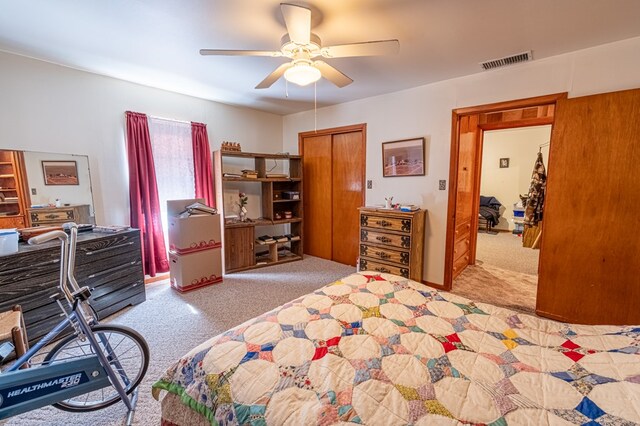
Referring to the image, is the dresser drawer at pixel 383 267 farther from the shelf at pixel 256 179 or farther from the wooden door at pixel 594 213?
the shelf at pixel 256 179

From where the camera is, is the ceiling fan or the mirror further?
the mirror

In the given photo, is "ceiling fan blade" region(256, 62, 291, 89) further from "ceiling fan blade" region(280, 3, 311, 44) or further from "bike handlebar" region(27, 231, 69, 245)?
"bike handlebar" region(27, 231, 69, 245)

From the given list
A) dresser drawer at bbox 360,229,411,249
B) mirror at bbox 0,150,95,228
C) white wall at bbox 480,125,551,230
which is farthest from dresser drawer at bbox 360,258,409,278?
white wall at bbox 480,125,551,230

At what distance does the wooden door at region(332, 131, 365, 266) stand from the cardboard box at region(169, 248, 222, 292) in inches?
74.0

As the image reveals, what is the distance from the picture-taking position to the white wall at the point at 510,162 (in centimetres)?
637

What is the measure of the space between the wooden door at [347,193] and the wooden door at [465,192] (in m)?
1.33

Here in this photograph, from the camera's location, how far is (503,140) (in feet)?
22.2

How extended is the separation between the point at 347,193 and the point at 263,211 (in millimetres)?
1451

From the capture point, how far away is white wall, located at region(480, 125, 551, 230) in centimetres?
637

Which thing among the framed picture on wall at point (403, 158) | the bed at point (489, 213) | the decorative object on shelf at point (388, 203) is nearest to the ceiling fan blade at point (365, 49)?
the framed picture on wall at point (403, 158)

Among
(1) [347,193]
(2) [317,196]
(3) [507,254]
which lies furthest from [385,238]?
(3) [507,254]

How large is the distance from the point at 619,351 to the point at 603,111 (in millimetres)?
2127

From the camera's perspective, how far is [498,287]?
135 inches

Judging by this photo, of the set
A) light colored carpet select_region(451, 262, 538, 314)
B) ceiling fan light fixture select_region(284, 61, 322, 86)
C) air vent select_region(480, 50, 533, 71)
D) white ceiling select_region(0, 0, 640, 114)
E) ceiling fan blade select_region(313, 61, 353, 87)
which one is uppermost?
white ceiling select_region(0, 0, 640, 114)
